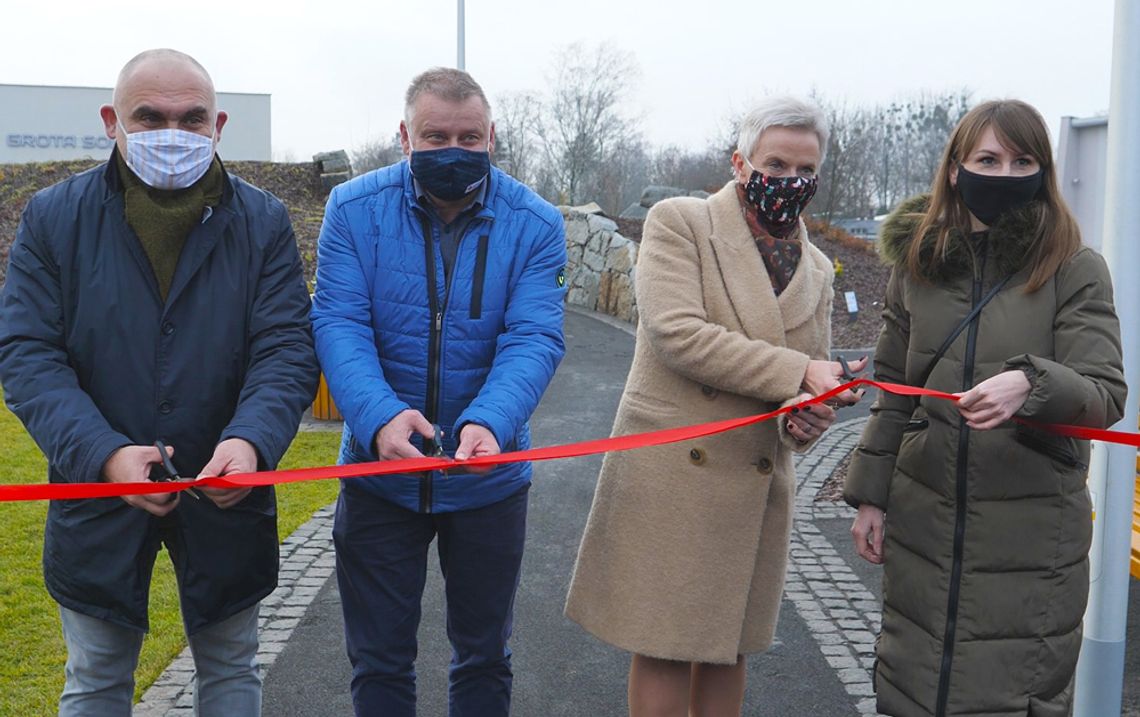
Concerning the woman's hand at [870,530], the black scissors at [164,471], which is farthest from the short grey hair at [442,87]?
the woman's hand at [870,530]

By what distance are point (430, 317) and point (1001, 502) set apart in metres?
1.63

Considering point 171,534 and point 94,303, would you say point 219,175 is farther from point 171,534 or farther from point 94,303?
point 171,534

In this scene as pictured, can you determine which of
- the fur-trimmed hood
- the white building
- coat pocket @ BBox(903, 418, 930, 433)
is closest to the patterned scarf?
the fur-trimmed hood

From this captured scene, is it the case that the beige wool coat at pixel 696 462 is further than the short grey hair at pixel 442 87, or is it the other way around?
the beige wool coat at pixel 696 462

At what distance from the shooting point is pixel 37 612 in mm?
5262

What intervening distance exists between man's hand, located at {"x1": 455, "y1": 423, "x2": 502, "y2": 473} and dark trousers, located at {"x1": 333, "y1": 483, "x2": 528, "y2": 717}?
37cm

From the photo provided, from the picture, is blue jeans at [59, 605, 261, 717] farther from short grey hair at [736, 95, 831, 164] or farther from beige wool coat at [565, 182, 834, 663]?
short grey hair at [736, 95, 831, 164]

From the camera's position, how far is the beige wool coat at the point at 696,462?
128 inches

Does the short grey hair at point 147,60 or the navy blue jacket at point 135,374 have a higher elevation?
the short grey hair at point 147,60

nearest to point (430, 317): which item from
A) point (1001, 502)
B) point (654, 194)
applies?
point (1001, 502)

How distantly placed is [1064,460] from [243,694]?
2.33 m

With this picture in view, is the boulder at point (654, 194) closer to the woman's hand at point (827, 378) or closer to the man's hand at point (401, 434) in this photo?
the woman's hand at point (827, 378)

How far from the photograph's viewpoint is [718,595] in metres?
3.31

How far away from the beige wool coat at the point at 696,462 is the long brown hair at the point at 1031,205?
42 cm
